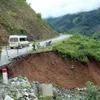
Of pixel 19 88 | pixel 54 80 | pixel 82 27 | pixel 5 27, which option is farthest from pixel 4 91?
pixel 82 27

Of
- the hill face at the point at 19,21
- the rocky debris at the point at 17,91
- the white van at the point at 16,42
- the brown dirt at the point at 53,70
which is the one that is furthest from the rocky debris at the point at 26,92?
the hill face at the point at 19,21

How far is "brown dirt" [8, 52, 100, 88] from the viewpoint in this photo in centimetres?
2538

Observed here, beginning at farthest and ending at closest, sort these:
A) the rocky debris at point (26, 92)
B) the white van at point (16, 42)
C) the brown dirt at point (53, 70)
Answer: the white van at point (16, 42) < the brown dirt at point (53, 70) < the rocky debris at point (26, 92)

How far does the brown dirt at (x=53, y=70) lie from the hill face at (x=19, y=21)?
21.5 meters

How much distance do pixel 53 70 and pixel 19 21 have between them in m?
39.3

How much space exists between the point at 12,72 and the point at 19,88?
4973 mm

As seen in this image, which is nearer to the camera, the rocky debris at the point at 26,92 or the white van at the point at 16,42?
the rocky debris at the point at 26,92

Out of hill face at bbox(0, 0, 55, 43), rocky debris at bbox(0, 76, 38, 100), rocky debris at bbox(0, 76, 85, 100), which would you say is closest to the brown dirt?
rocky debris at bbox(0, 76, 85, 100)

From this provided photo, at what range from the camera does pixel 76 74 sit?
28.4 meters

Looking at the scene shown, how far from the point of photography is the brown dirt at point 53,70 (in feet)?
83.3

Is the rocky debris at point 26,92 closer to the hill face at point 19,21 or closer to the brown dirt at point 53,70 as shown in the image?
the brown dirt at point 53,70

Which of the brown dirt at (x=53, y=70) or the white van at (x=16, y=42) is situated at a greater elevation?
the white van at (x=16, y=42)

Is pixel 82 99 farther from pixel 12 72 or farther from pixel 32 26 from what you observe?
pixel 32 26

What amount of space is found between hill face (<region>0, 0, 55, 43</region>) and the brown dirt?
2150 cm
